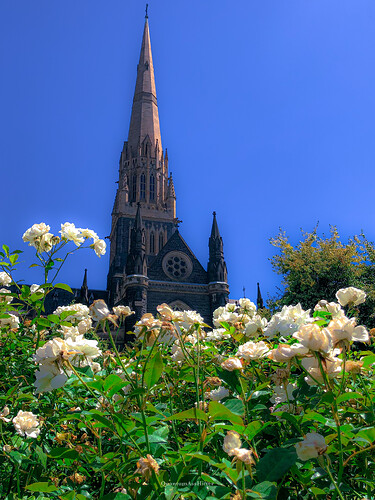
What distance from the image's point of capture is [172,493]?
4.27ft

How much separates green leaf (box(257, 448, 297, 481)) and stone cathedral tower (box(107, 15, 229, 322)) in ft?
84.3

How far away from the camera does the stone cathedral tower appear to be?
97.1ft

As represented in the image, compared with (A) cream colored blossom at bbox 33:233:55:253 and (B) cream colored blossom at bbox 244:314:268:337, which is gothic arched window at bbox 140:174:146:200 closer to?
(A) cream colored blossom at bbox 33:233:55:253

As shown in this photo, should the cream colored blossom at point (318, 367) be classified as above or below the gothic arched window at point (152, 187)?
below

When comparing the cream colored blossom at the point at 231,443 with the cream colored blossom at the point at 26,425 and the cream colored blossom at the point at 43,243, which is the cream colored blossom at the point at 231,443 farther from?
the cream colored blossom at the point at 43,243

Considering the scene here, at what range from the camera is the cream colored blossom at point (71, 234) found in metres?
3.07

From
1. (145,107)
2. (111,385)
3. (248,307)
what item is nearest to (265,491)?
(111,385)

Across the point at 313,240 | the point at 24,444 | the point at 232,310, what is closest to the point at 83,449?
A: the point at 24,444

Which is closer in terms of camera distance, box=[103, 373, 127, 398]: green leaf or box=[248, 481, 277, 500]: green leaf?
box=[248, 481, 277, 500]: green leaf

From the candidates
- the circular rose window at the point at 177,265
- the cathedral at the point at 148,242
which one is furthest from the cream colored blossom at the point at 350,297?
the circular rose window at the point at 177,265

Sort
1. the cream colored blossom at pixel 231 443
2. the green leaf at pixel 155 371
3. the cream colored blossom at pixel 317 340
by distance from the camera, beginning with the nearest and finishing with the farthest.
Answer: the cream colored blossom at pixel 231 443 → the cream colored blossom at pixel 317 340 → the green leaf at pixel 155 371

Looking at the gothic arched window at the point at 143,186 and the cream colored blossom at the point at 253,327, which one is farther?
the gothic arched window at the point at 143,186

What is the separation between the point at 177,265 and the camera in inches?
1237

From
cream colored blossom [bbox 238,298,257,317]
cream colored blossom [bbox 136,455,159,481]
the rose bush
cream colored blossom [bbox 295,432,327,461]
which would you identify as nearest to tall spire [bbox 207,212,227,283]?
cream colored blossom [bbox 238,298,257,317]
